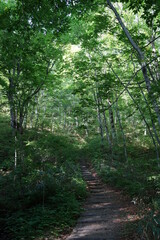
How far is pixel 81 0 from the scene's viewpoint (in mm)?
4797

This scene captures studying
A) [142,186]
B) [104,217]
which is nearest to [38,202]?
[104,217]

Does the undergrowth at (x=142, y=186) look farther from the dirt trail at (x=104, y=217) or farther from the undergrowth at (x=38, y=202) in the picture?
the undergrowth at (x=38, y=202)

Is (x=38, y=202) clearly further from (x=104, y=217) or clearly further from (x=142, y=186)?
(x=142, y=186)

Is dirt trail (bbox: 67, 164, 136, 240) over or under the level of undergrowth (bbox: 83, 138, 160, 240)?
under

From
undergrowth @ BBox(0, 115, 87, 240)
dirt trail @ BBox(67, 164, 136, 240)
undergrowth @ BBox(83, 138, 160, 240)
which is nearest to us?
undergrowth @ BBox(83, 138, 160, 240)

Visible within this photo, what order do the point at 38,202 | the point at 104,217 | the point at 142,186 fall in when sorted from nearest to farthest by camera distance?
the point at 104,217 → the point at 38,202 → the point at 142,186

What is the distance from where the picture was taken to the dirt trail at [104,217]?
4465 mm

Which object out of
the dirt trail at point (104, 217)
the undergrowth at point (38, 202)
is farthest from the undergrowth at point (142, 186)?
the undergrowth at point (38, 202)

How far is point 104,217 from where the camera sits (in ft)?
18.6

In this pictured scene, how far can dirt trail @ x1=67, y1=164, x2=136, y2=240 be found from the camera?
4.46 metres

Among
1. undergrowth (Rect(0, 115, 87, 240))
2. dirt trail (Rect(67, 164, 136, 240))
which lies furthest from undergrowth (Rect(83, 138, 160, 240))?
undergrowth (Rect(0, 115, 87, 240))

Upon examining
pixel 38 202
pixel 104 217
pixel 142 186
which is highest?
pixel 142 186

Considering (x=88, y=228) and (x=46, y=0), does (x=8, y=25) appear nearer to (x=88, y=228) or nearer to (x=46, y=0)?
(x=46, y=0)

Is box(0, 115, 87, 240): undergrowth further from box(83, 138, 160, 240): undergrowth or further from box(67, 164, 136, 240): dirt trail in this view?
box(83, 138, 160, 240): undergrowth
